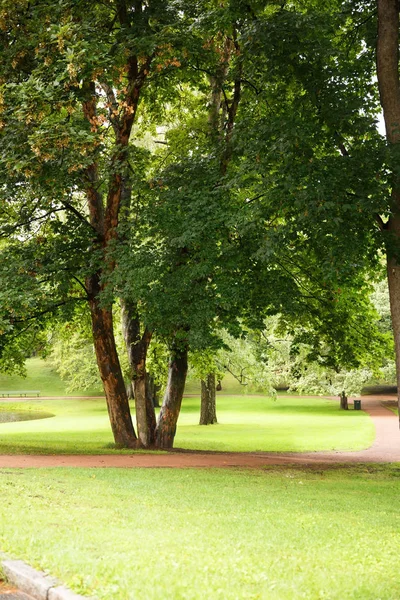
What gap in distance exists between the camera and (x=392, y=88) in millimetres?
13570

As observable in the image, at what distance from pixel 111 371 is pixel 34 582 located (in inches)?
535

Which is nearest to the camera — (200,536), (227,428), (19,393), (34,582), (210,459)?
(34,582)

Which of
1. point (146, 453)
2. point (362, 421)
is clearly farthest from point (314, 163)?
point (362, 421)

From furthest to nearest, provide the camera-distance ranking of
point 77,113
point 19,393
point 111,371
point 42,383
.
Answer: point 42,383
point 19,393
point 111,371
point 77,113

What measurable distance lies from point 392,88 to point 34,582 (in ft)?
38.5

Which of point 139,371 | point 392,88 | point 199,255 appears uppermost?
point 392,88

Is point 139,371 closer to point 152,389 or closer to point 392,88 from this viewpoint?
point 392,88

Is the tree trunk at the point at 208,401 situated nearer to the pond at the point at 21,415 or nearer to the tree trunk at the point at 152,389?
the tree trunk at the point at 152,389

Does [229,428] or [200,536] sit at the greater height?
[200,536]

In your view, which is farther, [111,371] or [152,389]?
[152,389]

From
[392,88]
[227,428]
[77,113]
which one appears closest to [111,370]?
[77,113]

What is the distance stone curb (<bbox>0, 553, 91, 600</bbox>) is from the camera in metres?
5.25

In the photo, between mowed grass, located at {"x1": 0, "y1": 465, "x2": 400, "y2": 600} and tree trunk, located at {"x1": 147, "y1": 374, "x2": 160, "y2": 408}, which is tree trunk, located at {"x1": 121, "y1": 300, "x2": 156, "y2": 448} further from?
mowed grass, located at {"x1": 0, "y1": 465, "x2": 400, "y2": 600}

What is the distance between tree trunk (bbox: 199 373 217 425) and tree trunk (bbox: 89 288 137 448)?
15440 mm
